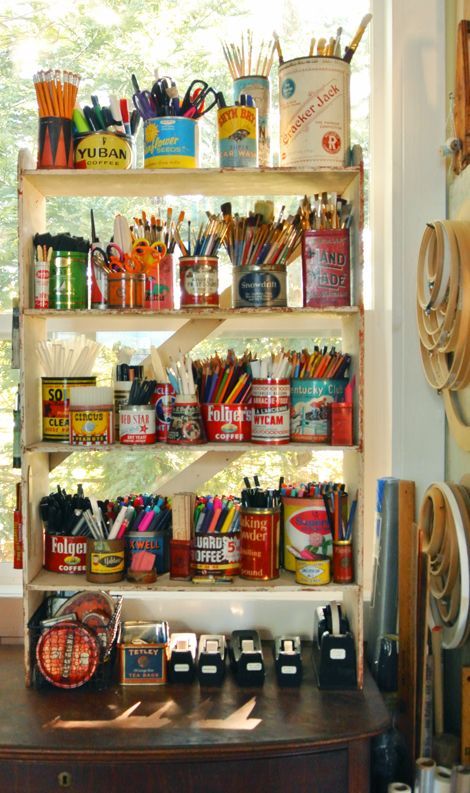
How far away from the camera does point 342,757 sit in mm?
1735

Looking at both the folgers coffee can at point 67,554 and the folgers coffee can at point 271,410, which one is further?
the folgers coffee can at point 67,554

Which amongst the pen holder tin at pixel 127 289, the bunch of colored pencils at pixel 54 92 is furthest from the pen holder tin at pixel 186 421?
the bunch of colored pencils at pixel 54 92

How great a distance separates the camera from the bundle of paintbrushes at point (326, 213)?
1.96m

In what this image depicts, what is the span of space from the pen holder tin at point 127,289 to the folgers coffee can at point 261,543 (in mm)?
537

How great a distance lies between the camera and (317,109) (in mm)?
1911

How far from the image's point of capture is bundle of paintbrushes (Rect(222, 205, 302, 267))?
198 cm

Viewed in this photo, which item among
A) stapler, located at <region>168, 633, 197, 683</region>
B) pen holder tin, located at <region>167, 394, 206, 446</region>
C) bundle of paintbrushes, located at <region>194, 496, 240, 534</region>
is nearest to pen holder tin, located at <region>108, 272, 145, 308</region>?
pen holder tin, located at <region>167, 394, 206, 446</region>

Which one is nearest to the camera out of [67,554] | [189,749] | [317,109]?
[189,749]

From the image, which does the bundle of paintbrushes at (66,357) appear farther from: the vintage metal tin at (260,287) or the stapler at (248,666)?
the stapler at (248,666)

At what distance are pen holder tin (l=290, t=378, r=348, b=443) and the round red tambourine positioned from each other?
2.17 ft

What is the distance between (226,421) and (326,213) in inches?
20.4

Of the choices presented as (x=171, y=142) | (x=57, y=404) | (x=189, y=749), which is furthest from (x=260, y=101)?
(x=189, y=749)

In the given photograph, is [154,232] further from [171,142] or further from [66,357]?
[66,357]

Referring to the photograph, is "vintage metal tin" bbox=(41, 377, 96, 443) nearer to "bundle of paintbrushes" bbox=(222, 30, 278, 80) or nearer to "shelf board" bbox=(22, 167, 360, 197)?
"shelf board" bbox=(22, 167, 360, 197)
